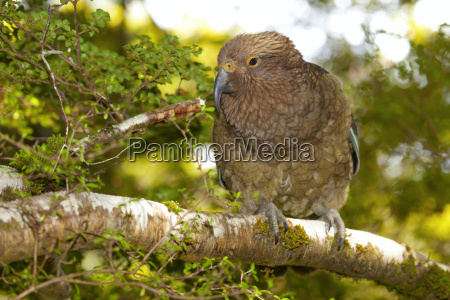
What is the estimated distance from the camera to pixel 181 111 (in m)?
2.94

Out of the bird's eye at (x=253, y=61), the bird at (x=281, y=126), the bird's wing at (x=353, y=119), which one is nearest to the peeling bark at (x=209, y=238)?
the bird at (x=281, y=126)

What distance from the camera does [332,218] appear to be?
13.4 ft

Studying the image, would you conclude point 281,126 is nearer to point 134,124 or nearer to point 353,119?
point 353,119

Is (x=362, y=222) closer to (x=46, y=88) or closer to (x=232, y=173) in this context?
(x=232, y=173)

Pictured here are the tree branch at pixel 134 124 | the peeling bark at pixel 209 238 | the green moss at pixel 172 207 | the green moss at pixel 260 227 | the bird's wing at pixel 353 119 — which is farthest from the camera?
the bird's wing at pixel 353 119

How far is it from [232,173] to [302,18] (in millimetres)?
4257

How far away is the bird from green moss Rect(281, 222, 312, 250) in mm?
205

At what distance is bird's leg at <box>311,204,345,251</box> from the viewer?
12.5 feet

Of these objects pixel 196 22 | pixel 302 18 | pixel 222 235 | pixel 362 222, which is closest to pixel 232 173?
pixel 222 235

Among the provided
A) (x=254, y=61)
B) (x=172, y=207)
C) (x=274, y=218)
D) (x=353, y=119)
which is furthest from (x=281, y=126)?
(x=172, y=207)

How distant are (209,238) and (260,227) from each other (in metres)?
0.62

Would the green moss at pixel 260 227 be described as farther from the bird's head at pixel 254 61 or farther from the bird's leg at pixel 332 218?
the bird's head at pixel 254 61

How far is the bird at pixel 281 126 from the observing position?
12.8 ft

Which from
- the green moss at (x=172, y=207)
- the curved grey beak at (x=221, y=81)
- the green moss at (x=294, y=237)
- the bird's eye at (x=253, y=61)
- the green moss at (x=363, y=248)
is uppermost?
the bird's eye at (x=253, y=61)
